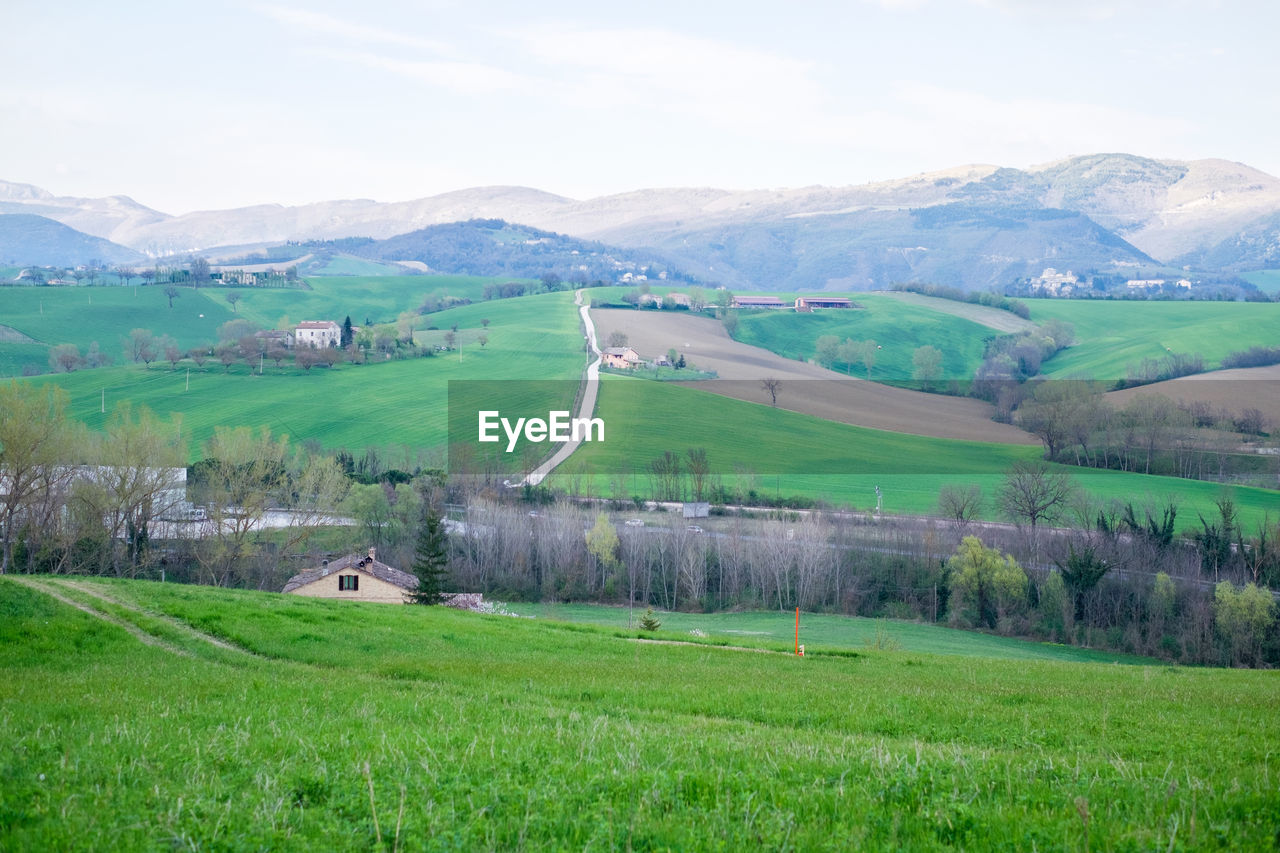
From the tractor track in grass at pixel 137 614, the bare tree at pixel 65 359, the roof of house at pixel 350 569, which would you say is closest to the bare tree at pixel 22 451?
the roof of house at pixel 350 569

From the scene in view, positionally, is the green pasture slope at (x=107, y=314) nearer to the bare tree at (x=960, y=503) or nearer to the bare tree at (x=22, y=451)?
the bare tree at (x=22, y=451)

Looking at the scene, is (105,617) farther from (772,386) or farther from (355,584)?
(772,386)

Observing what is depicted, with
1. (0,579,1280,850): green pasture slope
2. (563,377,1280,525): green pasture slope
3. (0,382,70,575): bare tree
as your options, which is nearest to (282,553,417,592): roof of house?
(0,382,70,575): bare tree

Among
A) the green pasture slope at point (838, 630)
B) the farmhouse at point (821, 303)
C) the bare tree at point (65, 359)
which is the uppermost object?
the farmhouse at point (821, 303)

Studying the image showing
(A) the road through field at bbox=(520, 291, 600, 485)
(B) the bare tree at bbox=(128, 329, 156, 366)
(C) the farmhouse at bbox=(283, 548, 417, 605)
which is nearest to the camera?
(C) the farmhouse at bbox=(283, 548, 417, 605)

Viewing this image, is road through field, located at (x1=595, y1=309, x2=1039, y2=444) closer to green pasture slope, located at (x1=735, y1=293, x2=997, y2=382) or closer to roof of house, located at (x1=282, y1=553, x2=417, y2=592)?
green pasture slope, located at (x1=735, y1=293, x2=997, y2=382)

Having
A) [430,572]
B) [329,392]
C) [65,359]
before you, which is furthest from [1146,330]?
[65,359]
